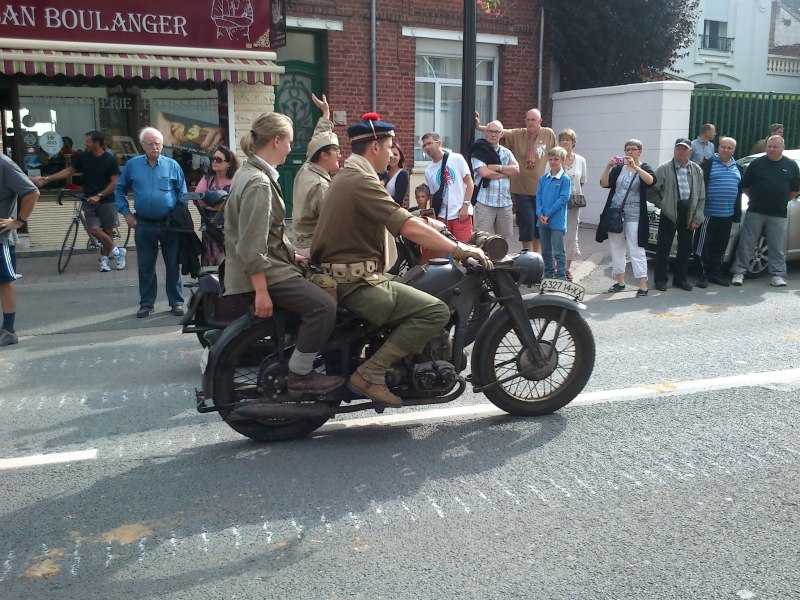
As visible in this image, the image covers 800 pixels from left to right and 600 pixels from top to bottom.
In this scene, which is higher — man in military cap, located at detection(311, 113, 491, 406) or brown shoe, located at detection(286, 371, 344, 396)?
man in military cap, located at detection(311, 113, 491, 406)

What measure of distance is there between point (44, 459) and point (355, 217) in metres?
2.19

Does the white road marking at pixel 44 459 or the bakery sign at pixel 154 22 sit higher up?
the bakery sign at pixel 154 22

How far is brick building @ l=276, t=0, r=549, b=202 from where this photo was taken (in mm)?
14453

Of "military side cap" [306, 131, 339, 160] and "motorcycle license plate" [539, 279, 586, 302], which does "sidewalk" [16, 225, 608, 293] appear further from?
"motorcycle license plate" [539, 279, 586, 302]

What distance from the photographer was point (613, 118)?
15406 millimetres

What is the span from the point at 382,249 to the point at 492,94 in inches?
498

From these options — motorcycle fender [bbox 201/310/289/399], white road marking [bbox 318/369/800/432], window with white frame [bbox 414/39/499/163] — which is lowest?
white road marking [bbox 318/369/800/432]

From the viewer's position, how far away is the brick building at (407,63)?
14.5m

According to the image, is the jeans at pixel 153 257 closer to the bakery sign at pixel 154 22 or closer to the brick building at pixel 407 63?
the bakery sign at pixel 154 22

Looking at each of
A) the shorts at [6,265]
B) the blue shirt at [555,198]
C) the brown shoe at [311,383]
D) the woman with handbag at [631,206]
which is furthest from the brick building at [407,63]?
the brown shoe at [311,383]

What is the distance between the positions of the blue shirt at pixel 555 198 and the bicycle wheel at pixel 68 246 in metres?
6.40

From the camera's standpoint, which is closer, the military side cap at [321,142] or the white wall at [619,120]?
the military side cap at [321,142]

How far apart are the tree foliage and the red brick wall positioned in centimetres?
75

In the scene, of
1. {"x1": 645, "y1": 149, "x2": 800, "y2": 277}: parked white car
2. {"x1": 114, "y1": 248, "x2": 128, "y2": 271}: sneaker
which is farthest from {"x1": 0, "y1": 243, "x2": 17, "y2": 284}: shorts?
{"x1": 645, "y1": 149, "x2": 800, "y2": 277}: parked white car
